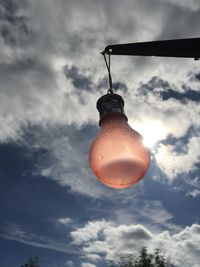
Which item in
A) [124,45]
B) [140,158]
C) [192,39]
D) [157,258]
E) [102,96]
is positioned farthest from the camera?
[157,258]

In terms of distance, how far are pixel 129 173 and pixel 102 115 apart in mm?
776

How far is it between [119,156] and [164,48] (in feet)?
3.60

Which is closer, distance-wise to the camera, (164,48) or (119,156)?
(119,156)

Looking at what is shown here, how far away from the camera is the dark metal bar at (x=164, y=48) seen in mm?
2779

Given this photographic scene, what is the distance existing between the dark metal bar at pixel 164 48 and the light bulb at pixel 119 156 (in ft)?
2.35

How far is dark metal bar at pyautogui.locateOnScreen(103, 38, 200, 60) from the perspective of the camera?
109 inches

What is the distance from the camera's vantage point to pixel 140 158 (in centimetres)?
255

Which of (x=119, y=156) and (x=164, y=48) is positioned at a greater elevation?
(x=164, y=48)

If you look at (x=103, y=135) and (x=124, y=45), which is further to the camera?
(x=124, y=45)

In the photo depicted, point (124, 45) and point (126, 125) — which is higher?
point (124, 45)

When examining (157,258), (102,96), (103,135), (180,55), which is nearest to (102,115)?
(102,96)

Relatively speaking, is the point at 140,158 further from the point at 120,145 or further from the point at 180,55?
the point at 180,55

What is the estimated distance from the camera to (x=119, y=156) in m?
2.51

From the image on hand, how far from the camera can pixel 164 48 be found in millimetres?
2863
